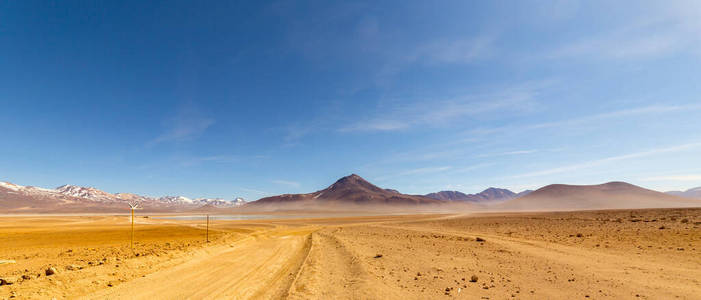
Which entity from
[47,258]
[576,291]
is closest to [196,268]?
[47,258]

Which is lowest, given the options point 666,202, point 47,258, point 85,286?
point 666,202

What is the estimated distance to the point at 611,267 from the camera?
13.4m

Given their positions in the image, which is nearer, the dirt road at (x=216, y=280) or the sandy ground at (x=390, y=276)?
the sandy ground at (x=390, y=276)

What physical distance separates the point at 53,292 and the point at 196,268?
17.1ft

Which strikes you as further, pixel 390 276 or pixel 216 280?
pixel 390 276

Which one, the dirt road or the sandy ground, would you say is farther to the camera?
the dirt road

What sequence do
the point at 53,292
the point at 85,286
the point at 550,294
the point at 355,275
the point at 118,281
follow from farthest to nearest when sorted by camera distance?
the point at 355,275
the point at 118,281
the point at 85,286
the point at 53,292
the point at 550,294

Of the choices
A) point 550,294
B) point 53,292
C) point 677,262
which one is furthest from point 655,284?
point 53,292

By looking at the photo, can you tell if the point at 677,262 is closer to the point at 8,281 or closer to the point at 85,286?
the point at 85,286

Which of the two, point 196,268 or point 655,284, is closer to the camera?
point 655,284

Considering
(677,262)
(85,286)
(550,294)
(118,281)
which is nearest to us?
(550,294)

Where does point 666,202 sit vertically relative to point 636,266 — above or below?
below

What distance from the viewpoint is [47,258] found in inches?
799

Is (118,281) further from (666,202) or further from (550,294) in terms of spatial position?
(666,202)
